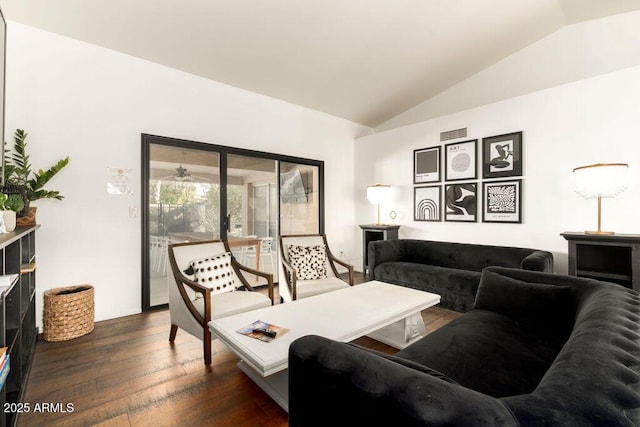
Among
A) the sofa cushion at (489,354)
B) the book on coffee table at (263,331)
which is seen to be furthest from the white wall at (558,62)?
the book on coffee table at (263,331)

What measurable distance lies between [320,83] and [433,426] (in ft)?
14.0

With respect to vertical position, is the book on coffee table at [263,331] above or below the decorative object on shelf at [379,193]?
below

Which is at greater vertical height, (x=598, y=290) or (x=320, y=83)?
(x=320, y=83)

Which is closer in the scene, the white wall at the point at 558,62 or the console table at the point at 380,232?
the white wall at the point at 558,62

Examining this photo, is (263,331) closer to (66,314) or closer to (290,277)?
(290,277)

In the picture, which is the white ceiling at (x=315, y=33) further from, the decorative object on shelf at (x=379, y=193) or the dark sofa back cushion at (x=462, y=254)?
the dark sofa back cushion at (x=462, y=254)

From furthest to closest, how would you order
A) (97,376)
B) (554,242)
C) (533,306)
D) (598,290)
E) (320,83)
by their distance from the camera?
(320,83)
(554,242)
(97,376)
(533,306)
(598,290)

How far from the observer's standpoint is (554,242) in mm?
3422

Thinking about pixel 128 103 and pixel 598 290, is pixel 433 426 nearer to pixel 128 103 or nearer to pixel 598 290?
pixel 598 290

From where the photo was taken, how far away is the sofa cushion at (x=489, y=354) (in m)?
1.29

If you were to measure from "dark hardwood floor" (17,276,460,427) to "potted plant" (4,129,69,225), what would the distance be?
3.99 feet

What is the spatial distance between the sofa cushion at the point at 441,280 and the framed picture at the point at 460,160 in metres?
1.39

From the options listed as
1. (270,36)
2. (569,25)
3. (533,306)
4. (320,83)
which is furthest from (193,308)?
(569,25)

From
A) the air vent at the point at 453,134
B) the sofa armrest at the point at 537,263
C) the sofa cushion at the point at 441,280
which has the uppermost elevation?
the air vent at the point at 453,134
